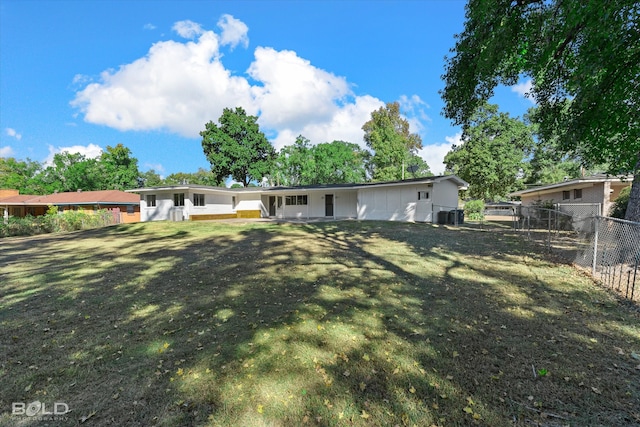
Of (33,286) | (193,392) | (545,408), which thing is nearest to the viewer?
(545,408)

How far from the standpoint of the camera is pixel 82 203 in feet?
95.9

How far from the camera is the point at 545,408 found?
242 cm

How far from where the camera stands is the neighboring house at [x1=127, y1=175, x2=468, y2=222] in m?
18.1

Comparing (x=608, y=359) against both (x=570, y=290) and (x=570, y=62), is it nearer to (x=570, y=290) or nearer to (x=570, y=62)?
(x=570, y=290)

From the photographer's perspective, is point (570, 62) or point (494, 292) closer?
point (494, 292)

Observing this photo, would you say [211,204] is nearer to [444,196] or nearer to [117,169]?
[444,196]

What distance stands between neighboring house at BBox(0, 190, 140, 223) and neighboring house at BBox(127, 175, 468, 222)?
407 inches

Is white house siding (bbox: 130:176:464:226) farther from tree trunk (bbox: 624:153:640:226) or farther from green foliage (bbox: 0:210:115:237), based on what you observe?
tree trunk (bbox: 624:153:640:226)

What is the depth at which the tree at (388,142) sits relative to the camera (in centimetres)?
3531

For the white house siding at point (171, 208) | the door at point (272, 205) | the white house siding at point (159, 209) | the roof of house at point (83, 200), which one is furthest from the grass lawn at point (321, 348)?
the roof of house at point (83, 200)

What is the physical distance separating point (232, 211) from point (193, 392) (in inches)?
953

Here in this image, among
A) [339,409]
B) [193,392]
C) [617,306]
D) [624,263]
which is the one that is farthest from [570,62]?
[193,392]

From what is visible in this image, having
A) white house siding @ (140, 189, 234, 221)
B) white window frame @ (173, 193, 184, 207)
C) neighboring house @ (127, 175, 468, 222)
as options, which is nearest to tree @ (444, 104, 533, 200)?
neighboring house @ (127, 175, 468, 222)

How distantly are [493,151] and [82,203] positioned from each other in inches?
1628
